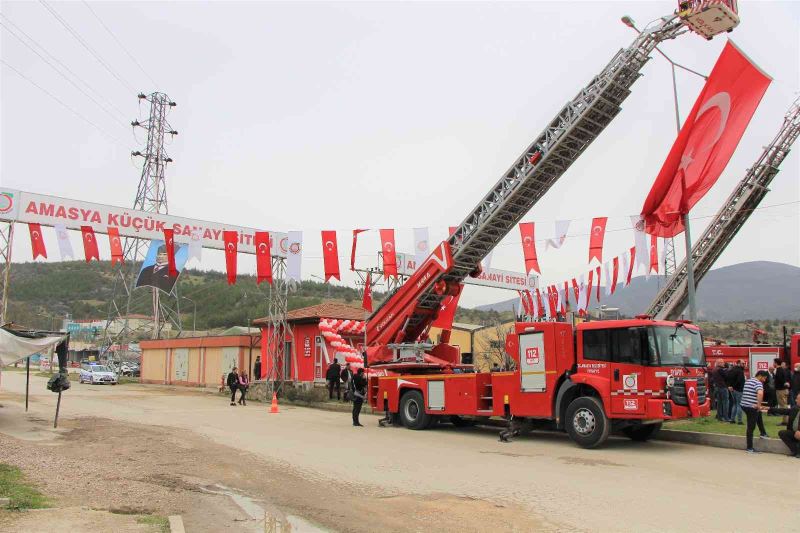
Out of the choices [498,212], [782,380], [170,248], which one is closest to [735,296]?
[782,380]

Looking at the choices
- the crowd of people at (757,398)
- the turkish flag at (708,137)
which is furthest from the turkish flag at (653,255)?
the crowd of people at (757,398)

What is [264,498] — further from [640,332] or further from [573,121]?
[573,121]

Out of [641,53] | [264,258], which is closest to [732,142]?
[641,53]

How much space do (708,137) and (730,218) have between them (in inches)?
475

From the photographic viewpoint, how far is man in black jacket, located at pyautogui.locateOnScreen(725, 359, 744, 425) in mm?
15109

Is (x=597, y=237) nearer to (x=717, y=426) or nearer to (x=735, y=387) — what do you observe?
(x=735, y=387)

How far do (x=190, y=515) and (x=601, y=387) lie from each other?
333 inches

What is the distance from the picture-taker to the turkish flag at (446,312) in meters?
19.2

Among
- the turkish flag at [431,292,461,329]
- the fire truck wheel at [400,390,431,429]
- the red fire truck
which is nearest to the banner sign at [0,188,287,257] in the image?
the turkish flag at [431,292,461,329]

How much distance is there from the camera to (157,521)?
258 inches

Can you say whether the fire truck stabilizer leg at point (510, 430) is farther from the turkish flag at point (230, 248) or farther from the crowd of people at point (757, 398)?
the turkish flag at point (230, 248)

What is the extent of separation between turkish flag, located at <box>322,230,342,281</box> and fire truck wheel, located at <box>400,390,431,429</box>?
6.10m

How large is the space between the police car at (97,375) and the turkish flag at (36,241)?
2323cm

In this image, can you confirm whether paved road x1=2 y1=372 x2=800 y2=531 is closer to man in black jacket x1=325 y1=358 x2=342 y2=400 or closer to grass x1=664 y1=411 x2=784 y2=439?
grass x1=664 y1=411 x2=784 y2=439
